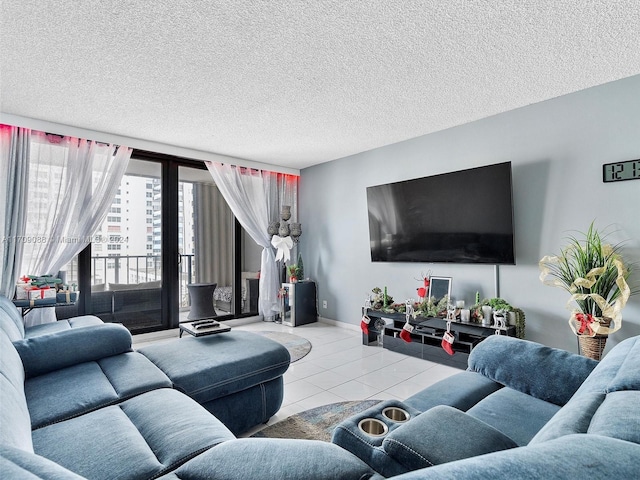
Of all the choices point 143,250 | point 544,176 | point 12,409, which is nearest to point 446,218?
point 544,176

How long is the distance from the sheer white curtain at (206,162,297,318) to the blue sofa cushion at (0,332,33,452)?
3.50 meters

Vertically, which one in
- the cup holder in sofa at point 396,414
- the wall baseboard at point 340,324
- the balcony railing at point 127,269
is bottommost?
the wall baseboard at point 340,324

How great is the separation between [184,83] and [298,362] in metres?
2.72

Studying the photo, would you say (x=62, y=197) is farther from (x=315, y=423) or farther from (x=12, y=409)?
(x=315, y=423)

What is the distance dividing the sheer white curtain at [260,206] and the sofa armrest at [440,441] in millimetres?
4311

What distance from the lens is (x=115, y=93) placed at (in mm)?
2854

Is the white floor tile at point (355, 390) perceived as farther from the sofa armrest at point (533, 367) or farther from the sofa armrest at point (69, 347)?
the sofa armrest at point (69, 347)

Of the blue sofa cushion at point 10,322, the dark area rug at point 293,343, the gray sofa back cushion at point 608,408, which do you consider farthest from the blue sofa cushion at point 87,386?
the dark area rug at point 293,343

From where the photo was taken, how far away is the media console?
321 cm

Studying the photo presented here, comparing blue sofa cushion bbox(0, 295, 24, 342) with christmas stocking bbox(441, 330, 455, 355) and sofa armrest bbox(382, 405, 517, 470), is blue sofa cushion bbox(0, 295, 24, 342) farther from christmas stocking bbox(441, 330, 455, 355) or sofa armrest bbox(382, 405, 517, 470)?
christmas stocking bbox(441, 330, 455, 355)

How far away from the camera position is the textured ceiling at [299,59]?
191cm

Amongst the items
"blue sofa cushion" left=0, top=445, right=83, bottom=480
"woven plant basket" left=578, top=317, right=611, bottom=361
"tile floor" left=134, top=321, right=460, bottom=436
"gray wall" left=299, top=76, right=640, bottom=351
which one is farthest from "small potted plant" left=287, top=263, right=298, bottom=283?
"blue sofa cushion" left=0, top=445, right=83, bottom=480

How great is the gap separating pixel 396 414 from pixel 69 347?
1883mm

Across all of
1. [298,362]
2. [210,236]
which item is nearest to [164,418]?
[298,362]
